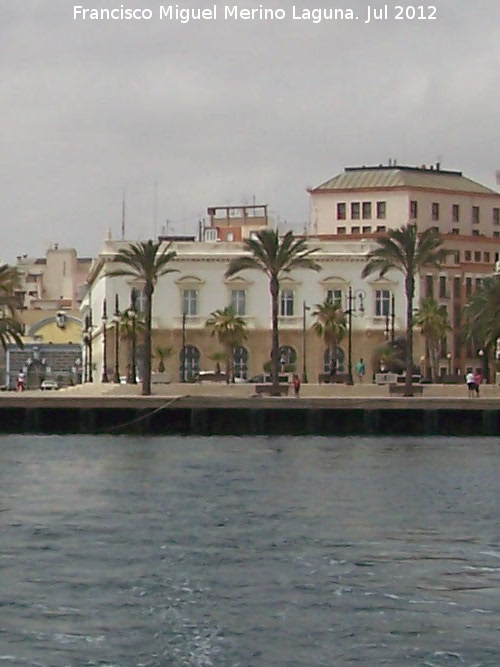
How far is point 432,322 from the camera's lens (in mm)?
127500

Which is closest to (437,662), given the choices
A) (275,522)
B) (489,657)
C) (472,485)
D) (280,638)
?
(489,657)

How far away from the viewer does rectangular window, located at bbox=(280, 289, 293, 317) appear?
130125mm

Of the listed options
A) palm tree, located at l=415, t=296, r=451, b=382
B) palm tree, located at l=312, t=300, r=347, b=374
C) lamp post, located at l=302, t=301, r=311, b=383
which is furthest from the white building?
palm tree, located at l=415, t=296, r=451, b=382

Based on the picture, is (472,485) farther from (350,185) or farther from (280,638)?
(350,185)

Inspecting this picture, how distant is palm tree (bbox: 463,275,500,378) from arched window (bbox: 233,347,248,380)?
16.4 metres

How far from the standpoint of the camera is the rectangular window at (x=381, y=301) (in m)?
130

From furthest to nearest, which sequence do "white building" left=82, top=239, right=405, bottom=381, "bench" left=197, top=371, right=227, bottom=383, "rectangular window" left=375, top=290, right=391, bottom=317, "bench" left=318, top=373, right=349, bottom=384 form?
"rectangular window" left=375, top=290, right=391, bottom=317, "white building" left=82, top=239, right=405, bottom=381, "bench" left=197, top=371, right=227, bottom=383, "bench" left=318, top=373, right=349, bottom=384

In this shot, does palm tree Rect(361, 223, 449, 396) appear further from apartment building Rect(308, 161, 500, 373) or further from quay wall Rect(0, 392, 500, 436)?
apartment building Rect(308, 161, 500, 373)

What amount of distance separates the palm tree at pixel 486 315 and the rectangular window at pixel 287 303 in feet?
44.3

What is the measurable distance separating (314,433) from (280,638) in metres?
60.5

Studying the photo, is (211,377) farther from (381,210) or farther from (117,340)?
(381,210)

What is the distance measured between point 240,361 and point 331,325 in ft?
26.5

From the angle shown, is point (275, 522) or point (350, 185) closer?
point (275, 522)

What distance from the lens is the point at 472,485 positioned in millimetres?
49406
